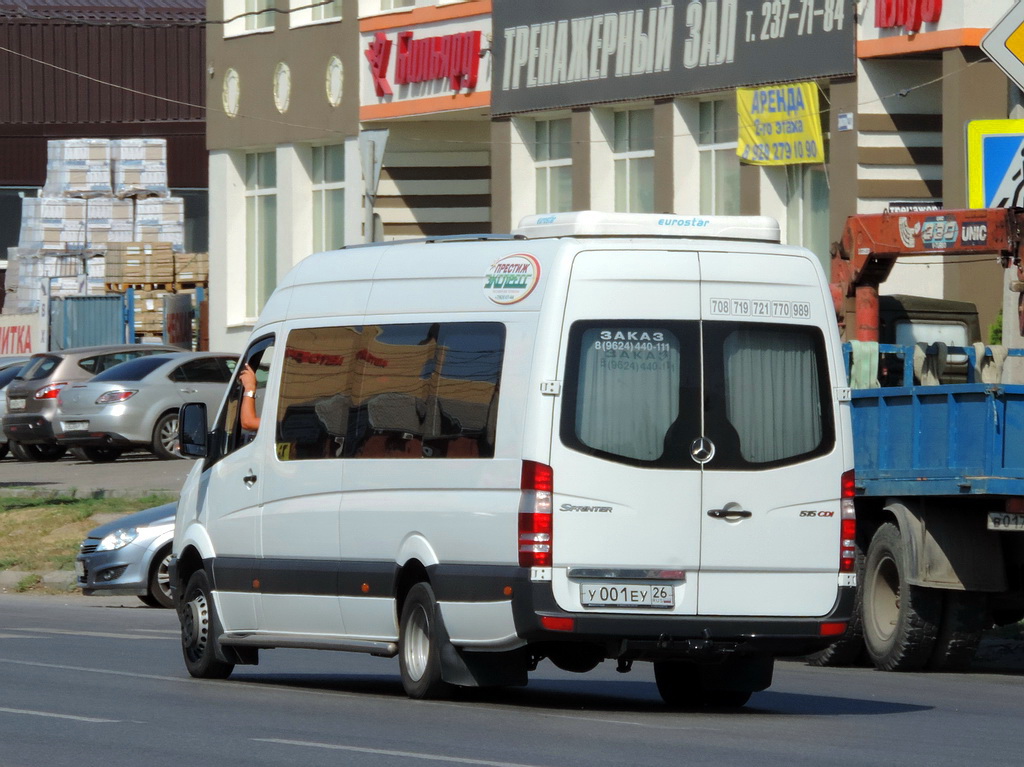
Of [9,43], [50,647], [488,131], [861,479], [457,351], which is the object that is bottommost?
[50,647]

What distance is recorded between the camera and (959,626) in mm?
14281

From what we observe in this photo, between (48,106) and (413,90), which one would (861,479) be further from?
(48,106)

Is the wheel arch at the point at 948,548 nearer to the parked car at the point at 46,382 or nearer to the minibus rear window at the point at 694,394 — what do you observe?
the minibus rear window at the point at 694,394

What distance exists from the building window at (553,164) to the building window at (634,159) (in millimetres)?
1003

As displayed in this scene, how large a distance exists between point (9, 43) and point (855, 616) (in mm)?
51474

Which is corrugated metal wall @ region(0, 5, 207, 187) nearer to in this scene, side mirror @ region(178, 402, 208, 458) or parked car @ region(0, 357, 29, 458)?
parked car @ region(0, 357, 29, 458)

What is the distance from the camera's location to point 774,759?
9172 millimetres

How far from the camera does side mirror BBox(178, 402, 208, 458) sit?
12797 millimetres

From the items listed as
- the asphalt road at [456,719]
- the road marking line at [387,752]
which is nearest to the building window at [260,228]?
the asphalt road at [456,719]

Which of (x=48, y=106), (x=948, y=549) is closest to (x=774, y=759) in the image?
(x=948, y=549)

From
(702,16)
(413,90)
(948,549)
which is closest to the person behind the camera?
(948,549)

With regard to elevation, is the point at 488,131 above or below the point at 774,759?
above

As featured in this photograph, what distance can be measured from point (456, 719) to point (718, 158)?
778 inches

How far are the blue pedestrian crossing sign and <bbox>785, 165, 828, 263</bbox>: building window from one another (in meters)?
12.8
